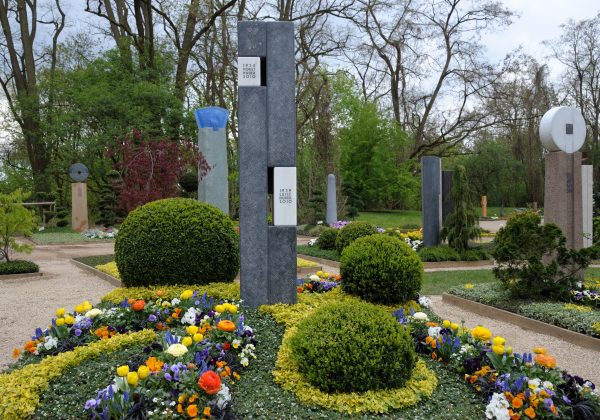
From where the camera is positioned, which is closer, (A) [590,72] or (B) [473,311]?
(B) [473,311]

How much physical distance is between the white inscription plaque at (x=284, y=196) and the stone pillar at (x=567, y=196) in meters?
4.95

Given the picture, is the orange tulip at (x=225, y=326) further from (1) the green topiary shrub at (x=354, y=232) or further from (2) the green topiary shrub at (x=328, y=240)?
(2) the green topiary shrub at (x=328, y=240)

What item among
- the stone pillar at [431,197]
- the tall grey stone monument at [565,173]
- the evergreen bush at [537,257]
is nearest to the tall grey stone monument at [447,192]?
the stone pillar at [431,197]

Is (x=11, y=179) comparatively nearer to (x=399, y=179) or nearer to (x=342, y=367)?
(x=399, y=179)

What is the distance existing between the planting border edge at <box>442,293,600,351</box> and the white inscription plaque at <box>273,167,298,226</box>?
320 cm

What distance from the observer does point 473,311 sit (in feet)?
20.4

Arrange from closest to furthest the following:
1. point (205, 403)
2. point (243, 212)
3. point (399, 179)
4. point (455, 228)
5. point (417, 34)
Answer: point (205, 403), point (243, 212), point (455, 228), point (417, 34), point (399, 179)

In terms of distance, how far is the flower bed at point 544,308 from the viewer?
4.89 metres

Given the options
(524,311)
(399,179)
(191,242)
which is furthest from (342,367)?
(399,179)

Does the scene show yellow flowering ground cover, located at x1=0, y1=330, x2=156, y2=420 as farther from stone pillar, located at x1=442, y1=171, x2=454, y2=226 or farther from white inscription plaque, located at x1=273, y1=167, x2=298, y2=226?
stone pillar, located at x1=442, y1=171, x2=454, y2=226

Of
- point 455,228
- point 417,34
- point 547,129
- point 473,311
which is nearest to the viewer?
point 473,311

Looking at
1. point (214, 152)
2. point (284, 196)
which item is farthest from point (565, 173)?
point (214, 152)

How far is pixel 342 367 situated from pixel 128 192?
30.5 feet

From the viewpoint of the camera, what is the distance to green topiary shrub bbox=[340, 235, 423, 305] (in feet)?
16.5
